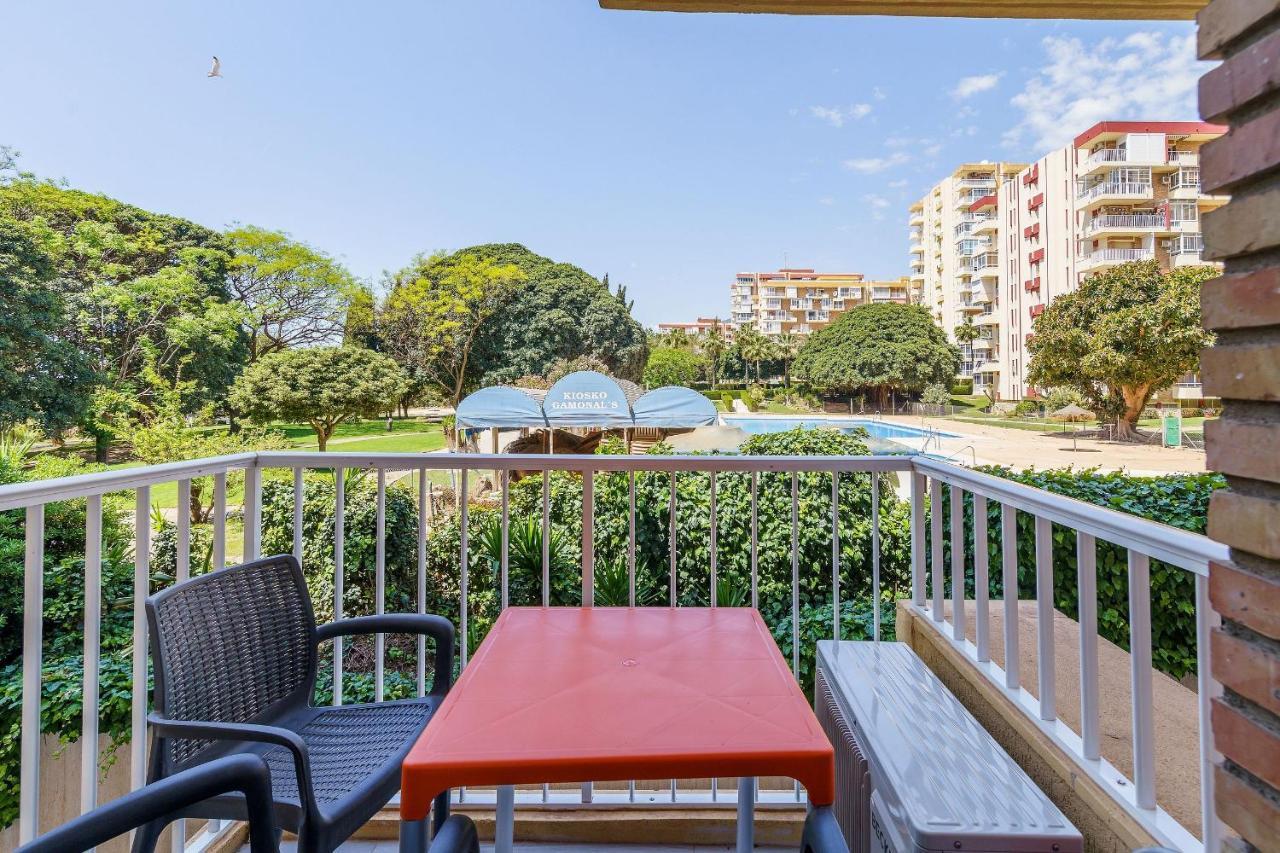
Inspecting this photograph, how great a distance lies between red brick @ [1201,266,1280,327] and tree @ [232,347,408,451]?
636 inches

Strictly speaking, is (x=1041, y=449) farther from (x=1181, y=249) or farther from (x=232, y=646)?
(x=232, y=646)

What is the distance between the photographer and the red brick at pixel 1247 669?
0.65 metres

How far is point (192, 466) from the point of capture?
1.74 metres

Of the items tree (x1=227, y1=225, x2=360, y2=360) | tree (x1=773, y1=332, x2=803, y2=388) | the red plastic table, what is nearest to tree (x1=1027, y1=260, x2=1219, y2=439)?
the red plastic table

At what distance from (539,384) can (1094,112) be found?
28.9 m

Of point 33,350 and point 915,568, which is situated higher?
point 33,350

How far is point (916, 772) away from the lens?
1.17 m

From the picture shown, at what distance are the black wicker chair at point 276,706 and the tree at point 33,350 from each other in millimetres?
14987

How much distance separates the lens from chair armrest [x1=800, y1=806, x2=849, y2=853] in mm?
892

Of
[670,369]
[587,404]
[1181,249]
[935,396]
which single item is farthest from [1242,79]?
[1181,249]

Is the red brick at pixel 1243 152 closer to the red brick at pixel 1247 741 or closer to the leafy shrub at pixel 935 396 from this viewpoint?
the red brick at pixel 1247 741

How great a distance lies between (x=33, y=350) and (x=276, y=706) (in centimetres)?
1569

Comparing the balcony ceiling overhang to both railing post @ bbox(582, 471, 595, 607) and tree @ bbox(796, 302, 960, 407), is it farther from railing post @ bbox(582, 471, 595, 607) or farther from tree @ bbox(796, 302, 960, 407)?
tree @ bbox(796, 302, 960, 407)

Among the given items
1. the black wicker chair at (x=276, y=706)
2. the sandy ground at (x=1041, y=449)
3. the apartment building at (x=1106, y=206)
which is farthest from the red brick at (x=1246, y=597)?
the apartment building at (x=1106, y=206)
